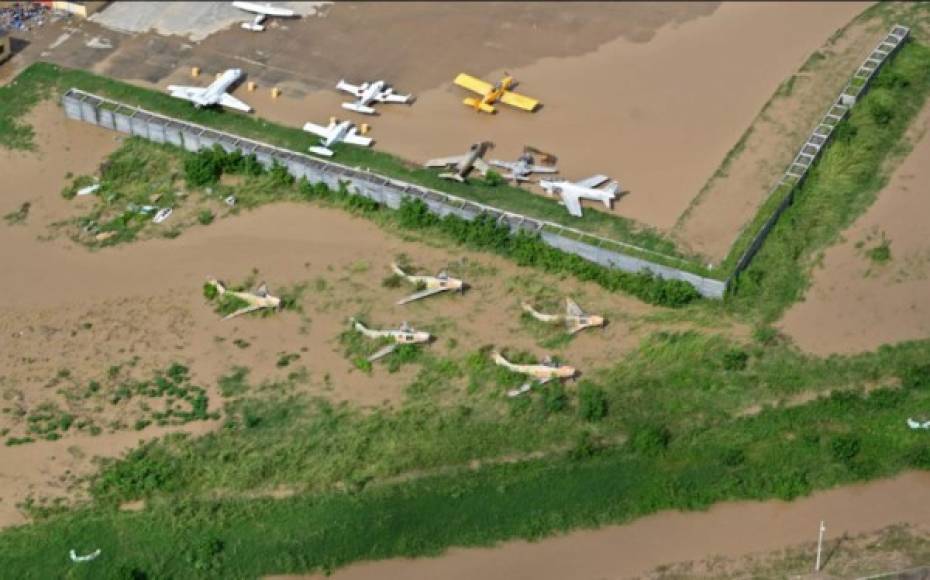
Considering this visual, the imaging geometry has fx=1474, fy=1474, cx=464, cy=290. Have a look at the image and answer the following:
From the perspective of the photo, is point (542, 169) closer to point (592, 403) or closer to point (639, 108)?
point (639, 108)

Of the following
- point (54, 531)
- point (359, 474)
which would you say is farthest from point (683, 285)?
point (54, 531)

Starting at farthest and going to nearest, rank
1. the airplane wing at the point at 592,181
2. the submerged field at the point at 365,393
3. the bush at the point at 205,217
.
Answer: the airplane wing at the point at 592,181 → the bush at the point at 205,217 → the submerged field at the point at 365,393

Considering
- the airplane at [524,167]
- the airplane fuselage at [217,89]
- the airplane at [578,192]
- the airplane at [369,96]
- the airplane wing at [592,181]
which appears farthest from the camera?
the airplane at [369,96]

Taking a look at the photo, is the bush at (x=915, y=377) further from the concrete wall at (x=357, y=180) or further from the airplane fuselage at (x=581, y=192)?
the airplane fuselage at (x=581, y=192)

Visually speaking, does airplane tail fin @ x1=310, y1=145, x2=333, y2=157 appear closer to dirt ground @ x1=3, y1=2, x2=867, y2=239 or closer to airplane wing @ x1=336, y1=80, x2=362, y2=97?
dirt ground @ x1=3, y1=2, x2=867, y2=239

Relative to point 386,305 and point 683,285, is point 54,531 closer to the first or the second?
point 386,305

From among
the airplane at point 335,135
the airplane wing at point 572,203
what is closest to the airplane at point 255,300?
the airplane at point 335,135

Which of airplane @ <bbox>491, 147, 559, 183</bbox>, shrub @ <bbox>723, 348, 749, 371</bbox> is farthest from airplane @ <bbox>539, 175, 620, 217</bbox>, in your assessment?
shrub @ <bbox>723, 348, 749, 371</bbox>
